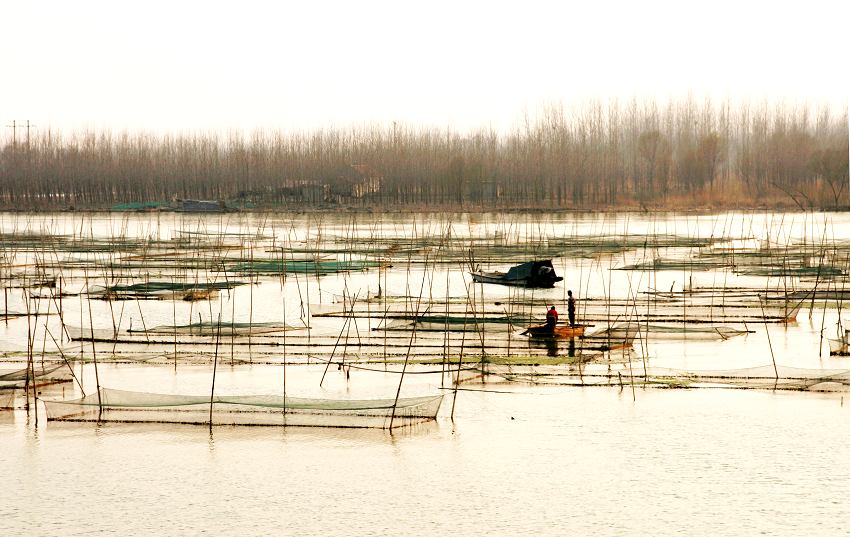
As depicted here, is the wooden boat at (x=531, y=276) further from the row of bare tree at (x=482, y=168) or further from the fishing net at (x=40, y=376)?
the row of bare tree at (x=482, y=168)

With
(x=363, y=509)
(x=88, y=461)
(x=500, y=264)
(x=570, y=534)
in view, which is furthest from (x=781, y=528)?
(x=500, y=264)

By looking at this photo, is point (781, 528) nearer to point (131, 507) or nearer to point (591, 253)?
point (131, 507)

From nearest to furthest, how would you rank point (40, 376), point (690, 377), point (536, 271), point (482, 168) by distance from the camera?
point (40, 376) < point (690, 377) < point (536, 271) < point (482, 168)

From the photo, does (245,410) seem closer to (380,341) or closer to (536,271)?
(380,341)

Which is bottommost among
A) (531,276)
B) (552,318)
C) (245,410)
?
(245,410)

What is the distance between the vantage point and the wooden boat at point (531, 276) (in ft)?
48.5

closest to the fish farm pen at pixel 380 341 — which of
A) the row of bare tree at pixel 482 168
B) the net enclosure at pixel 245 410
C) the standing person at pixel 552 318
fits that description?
the net enclosure at pixel 245 410

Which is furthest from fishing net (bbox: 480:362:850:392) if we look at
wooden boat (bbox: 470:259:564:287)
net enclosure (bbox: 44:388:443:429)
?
wooden boat (bbox: 470:259:564:287)

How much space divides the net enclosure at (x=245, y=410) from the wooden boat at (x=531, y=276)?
7309mm

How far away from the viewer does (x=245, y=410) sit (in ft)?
24.4

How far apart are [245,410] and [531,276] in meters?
7.88

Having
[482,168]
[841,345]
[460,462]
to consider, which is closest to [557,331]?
[841,345]

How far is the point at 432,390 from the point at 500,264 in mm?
9733

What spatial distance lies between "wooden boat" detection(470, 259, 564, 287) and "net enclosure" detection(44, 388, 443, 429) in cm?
731
